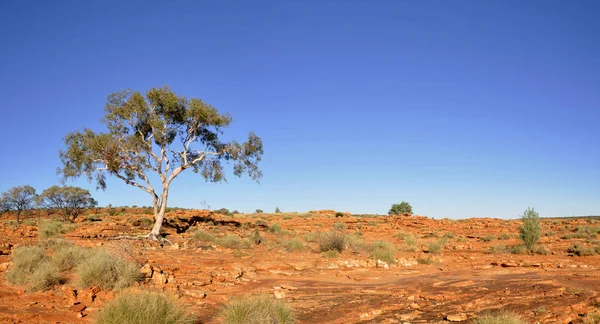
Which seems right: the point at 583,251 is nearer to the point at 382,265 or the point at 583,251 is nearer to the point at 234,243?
the point at 382,265

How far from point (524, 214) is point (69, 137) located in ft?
85.4

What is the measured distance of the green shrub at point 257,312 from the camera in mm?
6836

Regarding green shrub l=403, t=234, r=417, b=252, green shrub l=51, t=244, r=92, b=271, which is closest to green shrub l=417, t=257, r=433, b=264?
green shrub l=403, t=234, r=417, b=252

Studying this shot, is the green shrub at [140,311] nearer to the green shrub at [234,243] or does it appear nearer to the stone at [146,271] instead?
the stone at [146,271]

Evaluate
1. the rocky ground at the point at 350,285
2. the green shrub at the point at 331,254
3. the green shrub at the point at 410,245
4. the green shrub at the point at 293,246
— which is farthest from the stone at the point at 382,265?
the green shrub at the point at 410,245

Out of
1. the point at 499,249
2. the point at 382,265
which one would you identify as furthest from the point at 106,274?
the point at 499,249

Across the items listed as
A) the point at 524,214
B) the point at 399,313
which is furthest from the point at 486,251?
the point at 399,313

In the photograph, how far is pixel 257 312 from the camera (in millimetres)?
6914

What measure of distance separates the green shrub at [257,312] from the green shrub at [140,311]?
0.82 meters

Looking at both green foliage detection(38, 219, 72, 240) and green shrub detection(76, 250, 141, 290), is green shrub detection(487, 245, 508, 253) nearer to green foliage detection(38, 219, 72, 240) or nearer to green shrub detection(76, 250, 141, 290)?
green shrub detection(76, 250, 141, 290)

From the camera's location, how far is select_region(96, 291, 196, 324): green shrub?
6.43m

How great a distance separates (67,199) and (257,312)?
41.8 m

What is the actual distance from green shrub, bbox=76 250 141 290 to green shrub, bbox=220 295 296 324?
3.35 meters


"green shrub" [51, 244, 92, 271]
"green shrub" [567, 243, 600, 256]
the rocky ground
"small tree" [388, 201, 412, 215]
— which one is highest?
"small tree" [388, 201, 412, 215]
